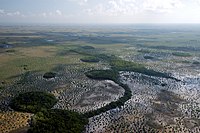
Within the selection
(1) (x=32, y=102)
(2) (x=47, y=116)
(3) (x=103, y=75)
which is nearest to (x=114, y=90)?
(3) (x=103, y=75)

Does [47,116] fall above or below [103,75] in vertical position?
above

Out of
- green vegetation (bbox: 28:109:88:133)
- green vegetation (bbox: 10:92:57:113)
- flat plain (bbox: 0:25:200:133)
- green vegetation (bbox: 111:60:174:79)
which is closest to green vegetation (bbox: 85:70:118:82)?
flat plain (bbox: 0:25:200:133)

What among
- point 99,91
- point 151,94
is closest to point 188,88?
point 151,94

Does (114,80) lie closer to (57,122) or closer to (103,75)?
(103,75)

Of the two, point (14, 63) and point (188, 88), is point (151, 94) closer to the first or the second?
point (188, 88)

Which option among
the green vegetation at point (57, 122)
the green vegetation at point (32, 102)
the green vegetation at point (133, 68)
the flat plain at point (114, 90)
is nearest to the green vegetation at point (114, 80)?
the flat plain at point (114, 90)
